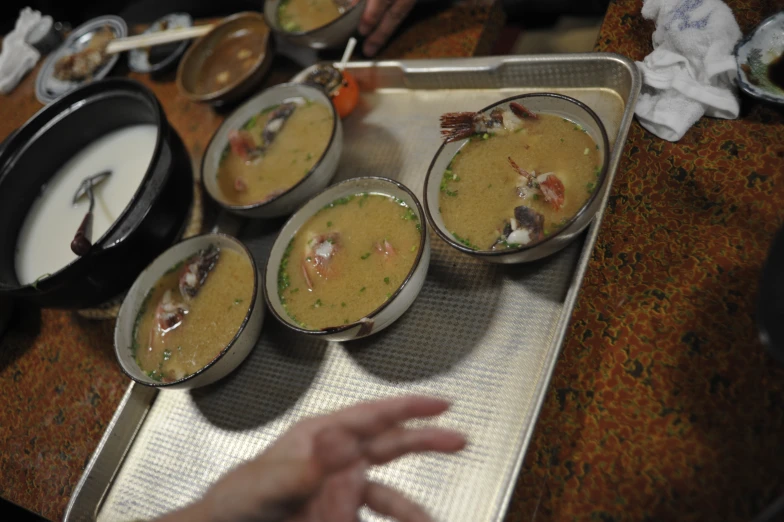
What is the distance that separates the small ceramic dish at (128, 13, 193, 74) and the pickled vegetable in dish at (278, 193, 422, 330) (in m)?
1.88

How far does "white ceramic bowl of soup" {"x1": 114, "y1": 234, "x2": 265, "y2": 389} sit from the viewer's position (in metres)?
1.95

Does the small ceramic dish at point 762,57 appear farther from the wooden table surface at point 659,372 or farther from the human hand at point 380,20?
the human hand at point 380,20

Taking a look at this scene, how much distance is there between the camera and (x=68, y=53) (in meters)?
3.92

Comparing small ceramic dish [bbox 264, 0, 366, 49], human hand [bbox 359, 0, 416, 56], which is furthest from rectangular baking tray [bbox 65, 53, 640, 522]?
small ceramic dish [bbox 264, 0, 366, 49]

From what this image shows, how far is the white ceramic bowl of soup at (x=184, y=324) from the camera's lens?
1950mm

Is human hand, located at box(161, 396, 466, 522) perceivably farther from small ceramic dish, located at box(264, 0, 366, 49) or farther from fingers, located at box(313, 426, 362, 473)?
small ceramic dish, located at box(264, 0, 366, 49)

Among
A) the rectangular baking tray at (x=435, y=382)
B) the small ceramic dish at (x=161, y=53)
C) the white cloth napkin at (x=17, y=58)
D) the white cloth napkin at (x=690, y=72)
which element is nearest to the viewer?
the rectangular baking tray at (x=435, y=382)

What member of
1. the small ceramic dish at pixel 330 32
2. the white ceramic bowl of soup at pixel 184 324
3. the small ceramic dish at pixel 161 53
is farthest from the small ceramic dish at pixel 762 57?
the small ceramic dish at pixel 161 53

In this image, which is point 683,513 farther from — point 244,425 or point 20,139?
point 20,139

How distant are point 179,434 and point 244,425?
28 cm

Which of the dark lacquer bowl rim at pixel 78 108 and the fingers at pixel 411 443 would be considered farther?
the dark lacquer bowl rim at pixel 78 108

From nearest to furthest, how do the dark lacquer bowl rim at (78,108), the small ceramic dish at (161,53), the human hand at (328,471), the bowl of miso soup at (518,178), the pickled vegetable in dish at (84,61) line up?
the human hand at (328,471) < the bowl of miso soup at (518,178) < the dark lacquer bowl rim at (78,108) < the small ceramic dish at (161,53) < the pickled vegetable in dish at (84,61)

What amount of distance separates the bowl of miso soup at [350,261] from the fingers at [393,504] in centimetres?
59

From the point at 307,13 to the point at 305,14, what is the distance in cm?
1
